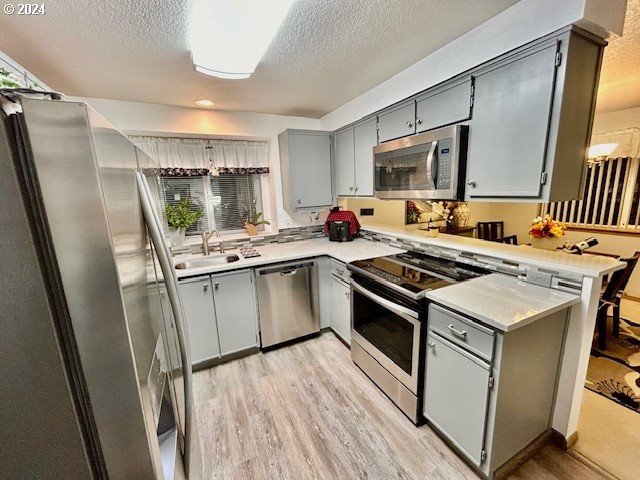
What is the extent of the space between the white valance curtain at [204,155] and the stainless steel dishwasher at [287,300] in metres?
1.29

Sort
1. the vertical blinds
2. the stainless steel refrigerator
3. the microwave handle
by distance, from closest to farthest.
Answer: the stainless steel refrigerator
the microwave handle
the vertical blinds

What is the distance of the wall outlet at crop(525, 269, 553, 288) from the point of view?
1530 mm

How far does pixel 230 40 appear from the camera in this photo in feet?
4.68

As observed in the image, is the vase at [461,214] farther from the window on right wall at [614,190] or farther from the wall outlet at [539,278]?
the wall outlet at [539,278]

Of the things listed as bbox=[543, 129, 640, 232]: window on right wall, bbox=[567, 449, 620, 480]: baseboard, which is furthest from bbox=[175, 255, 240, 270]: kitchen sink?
bbox=[543, 129, 640, 232]: window on right wall

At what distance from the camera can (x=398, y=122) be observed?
2160 millimetres

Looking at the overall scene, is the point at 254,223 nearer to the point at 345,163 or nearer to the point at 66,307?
the point at 345,163

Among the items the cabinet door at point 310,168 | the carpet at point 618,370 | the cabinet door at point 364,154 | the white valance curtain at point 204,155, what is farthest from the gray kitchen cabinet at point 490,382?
the white valance curtain at point 204,155

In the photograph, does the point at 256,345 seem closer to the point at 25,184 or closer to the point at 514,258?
the point at 514,258

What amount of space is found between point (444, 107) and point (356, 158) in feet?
3.49

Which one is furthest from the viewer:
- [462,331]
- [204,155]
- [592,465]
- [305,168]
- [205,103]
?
[305,168]

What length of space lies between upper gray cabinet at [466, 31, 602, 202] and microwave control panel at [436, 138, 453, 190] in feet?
0.60

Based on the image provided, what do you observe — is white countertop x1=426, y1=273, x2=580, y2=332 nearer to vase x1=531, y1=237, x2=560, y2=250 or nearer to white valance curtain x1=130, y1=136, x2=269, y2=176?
vase x1=531, y1=237, x2=560, y2=250

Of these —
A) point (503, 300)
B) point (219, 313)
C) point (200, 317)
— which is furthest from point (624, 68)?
point (200, 317)
